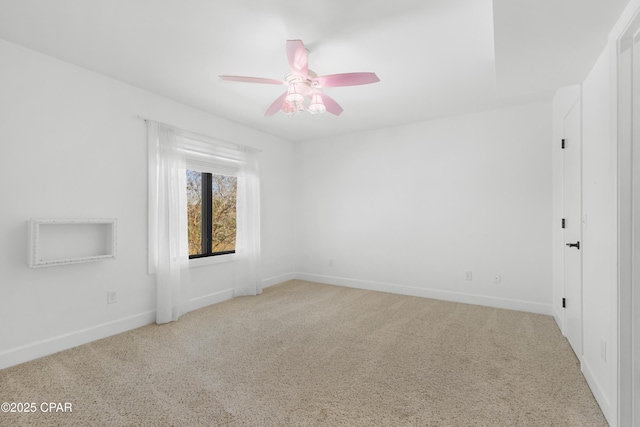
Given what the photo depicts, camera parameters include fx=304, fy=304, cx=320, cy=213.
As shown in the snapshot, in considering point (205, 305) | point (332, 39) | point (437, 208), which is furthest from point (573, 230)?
point (205, 305)

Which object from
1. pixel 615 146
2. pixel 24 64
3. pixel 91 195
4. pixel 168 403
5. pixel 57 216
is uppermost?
pixel 24 64

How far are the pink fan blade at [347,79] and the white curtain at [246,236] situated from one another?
7.43 feet

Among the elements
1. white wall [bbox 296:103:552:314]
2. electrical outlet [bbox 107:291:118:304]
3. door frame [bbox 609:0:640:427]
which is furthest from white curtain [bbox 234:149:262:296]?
door frame [bbox 609:0:640:427]

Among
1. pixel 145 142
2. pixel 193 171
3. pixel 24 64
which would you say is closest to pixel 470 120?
pixel 193 171

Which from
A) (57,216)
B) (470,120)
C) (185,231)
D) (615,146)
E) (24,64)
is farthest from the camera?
(470,120)

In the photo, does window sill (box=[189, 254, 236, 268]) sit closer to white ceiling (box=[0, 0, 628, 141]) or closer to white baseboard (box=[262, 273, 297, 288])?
white baseboard (box=[262, 273, 297, 288])

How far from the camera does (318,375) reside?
7.15 feet

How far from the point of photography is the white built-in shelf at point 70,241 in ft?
7.70

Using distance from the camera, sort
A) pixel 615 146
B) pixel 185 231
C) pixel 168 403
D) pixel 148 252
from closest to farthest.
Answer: pixel 615 146
pixel 168 403
pixel 148 252
pixel 185 231

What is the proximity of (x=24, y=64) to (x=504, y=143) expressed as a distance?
15.7 ft

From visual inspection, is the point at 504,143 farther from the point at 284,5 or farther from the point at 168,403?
the point at 168,403

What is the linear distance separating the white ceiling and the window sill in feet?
6.37

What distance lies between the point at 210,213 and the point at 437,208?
3102 mm

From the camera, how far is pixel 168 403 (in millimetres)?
1858
